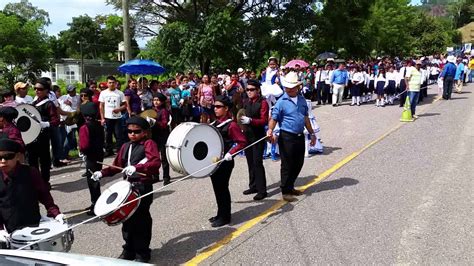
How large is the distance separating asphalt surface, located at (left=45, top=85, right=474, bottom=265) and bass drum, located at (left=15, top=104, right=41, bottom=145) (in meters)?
1.22

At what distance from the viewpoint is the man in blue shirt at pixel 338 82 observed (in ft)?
62.9

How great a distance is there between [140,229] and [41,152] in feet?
12.5

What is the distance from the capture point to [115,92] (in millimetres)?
11078

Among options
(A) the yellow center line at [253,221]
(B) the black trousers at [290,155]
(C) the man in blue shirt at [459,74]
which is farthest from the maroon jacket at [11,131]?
(C) the man in blue shirt at [459,74]

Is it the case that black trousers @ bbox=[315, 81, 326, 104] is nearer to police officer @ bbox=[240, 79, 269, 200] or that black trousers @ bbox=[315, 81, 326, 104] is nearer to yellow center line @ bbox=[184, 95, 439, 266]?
yellow center line @ bbox=[184, 95, 439, 266]

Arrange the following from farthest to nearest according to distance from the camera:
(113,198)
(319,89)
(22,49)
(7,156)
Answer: (22,49), (319,89), (113,198), (7,156)

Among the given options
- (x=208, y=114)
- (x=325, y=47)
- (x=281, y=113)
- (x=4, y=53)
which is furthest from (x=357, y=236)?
(x=4, y=53)

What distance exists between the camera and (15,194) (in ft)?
13.6

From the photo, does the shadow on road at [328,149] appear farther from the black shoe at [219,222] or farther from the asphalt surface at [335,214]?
the black shoe at [219,222]

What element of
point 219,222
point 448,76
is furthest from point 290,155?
point 448,76

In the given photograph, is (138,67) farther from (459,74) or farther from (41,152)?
(459,74)

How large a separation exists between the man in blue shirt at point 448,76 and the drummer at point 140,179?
670 inches

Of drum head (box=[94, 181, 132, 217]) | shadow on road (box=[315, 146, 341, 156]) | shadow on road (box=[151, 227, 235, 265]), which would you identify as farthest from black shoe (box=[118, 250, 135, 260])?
shadow on road (box=[315, 146, 341, 156])

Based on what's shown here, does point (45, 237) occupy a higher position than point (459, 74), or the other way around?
point (459, 74)
